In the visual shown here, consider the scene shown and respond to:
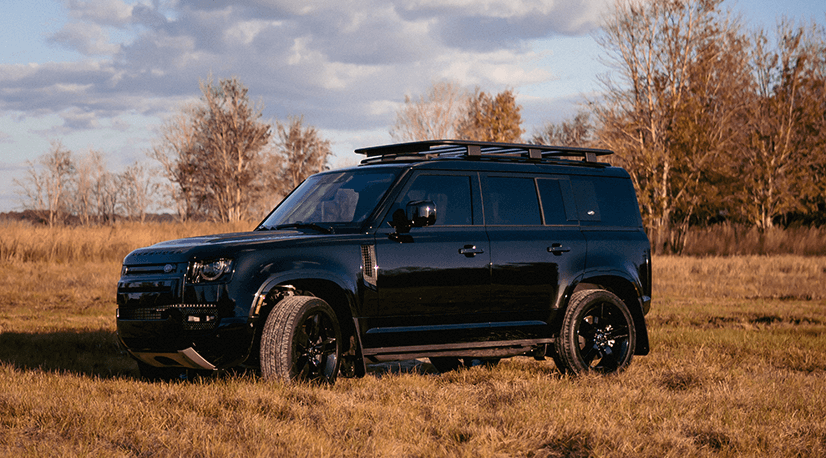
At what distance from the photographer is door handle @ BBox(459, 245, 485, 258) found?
7.36 m

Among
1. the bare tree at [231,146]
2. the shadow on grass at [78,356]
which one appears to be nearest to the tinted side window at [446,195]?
the shadow on grass at [78,356]

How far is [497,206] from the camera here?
7832 millimetres

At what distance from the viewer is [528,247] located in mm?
7789

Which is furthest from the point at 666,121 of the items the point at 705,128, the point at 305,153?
the point at 305,153

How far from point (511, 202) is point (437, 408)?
262cm

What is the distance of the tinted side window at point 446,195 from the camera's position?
7.49 m

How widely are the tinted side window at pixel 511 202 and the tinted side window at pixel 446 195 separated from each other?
231 millimetres

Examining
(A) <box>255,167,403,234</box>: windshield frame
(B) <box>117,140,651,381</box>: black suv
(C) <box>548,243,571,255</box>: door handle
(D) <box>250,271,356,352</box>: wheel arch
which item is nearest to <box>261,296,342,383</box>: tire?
(B) <box>117,140,651,381</box>: black suv

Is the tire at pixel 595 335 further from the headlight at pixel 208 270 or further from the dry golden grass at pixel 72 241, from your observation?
the dry golden grass at pixel 72 241

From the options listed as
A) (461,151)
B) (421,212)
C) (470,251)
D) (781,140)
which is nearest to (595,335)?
(470,251)

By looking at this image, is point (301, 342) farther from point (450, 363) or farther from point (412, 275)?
point (450, 363)

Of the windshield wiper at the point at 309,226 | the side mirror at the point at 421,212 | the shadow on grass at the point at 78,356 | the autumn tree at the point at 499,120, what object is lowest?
the shadow on grass at the point at 78,356

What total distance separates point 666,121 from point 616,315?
2802cm

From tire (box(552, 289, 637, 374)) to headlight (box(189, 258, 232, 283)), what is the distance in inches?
134
